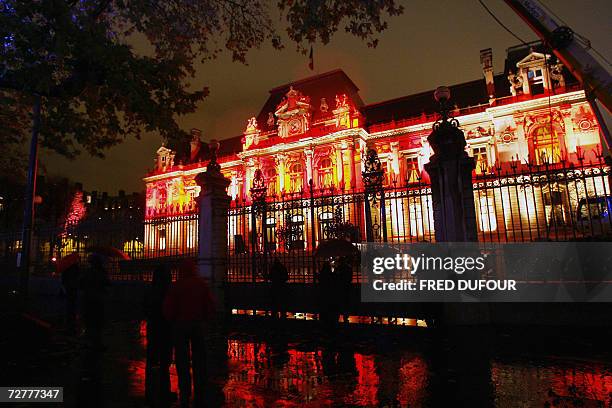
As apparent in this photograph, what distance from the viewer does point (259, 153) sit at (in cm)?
3916

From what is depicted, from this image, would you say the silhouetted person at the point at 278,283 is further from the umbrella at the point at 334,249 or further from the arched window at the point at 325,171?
the arched window at the point at 325,171

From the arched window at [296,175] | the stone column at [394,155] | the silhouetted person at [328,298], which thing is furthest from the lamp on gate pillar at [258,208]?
the arched window at [296,175]

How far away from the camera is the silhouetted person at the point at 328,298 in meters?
8.96

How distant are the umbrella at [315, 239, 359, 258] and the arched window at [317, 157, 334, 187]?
25042mm

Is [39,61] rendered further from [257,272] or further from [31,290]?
[31,290]

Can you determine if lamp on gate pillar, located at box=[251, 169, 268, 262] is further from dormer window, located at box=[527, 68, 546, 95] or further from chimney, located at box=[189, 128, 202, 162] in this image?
chimney, located at box=[189, 128, 202, 162]

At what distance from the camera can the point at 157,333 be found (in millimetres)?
4809

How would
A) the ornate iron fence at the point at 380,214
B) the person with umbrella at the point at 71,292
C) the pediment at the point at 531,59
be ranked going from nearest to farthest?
the ornate iron fence at the point at 380,214, the person with umbrella at the point at 71,292, the pediment at the point at 531,59

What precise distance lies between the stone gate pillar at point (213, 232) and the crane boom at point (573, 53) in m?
12.6

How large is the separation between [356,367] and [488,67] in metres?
33.6

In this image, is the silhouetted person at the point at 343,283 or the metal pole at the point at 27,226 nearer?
the silhouetted person at the point at 343,283

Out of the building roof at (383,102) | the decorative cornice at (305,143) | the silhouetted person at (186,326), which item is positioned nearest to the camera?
the silhouetted person at (186,326)

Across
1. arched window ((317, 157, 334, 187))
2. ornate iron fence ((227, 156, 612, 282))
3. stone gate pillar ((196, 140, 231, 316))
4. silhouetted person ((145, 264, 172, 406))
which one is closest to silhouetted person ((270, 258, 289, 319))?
ornate iron fence ((227, 156, 612, 282))

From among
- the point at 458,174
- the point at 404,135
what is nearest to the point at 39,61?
the point at 458,174
